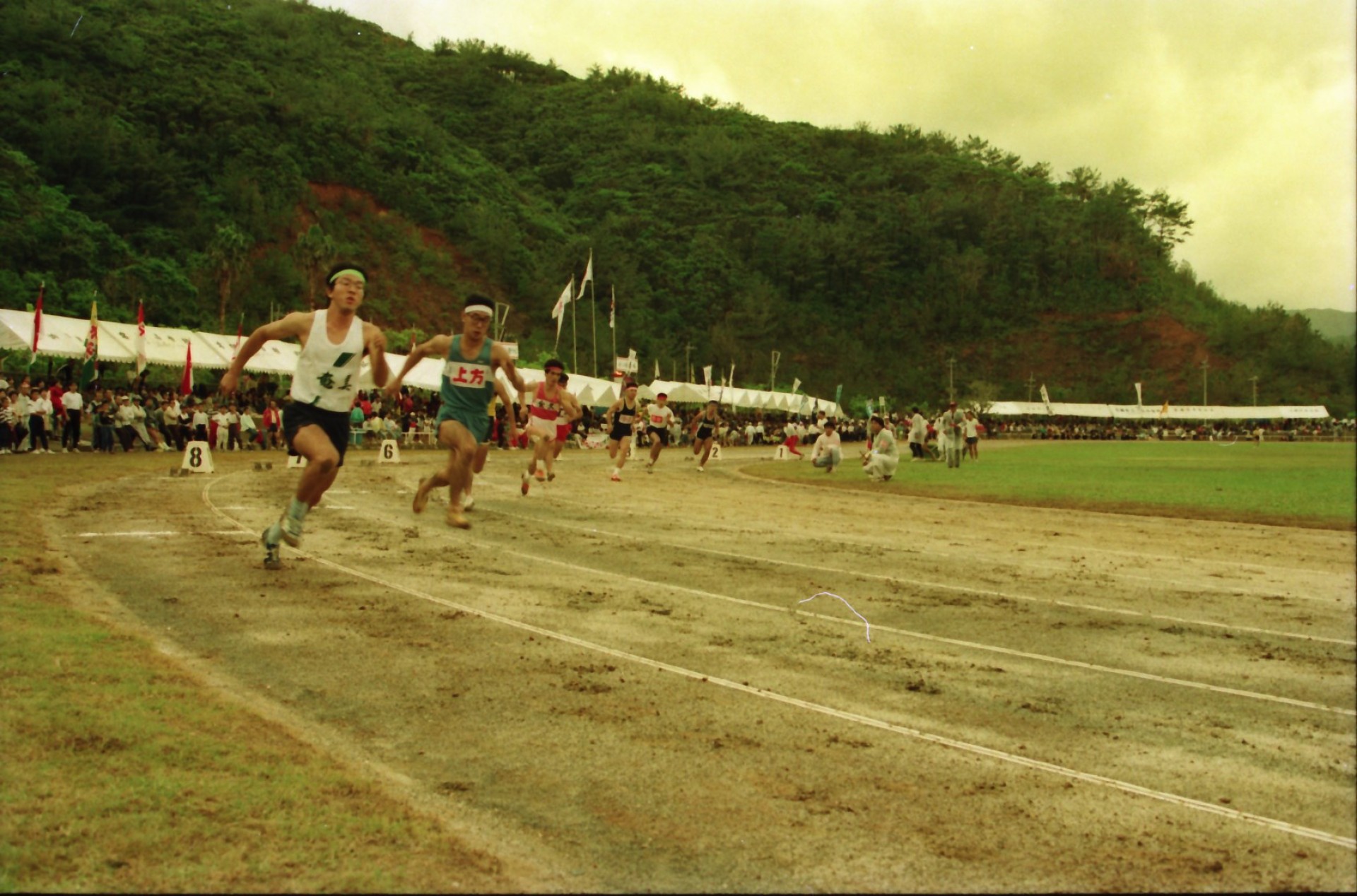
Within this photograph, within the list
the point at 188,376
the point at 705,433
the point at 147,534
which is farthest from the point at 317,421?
the point at 705,433

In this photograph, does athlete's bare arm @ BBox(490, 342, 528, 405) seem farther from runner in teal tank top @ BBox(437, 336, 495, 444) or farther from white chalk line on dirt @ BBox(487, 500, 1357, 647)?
white chalk line on dirt @ BBox(487, 500, 1357, 647)

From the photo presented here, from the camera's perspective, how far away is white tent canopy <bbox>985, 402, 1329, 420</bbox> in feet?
366

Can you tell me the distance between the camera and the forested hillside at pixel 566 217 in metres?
79.4

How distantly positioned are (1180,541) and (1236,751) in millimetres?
10646

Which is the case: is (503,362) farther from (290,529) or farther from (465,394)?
(290,529)

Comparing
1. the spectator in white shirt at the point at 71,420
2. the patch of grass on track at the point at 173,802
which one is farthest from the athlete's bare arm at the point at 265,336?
the spectator in white shirt at the point at 71,420

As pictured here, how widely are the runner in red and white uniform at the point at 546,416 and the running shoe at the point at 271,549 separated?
496 centimetres

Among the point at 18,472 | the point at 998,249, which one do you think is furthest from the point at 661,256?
the point at 18,472

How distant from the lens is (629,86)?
181 meters

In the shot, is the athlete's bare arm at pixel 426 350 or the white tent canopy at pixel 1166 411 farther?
the white tent canopy at pixel 1166 411

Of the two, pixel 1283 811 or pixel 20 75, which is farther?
pixel 20 75

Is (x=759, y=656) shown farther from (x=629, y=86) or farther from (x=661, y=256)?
(x=629, y=86)

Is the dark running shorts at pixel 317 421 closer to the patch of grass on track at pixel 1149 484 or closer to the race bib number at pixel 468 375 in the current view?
the race bib number at pixel 468 375

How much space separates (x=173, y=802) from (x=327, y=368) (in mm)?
5387
